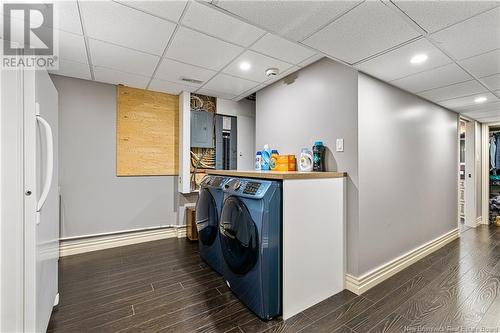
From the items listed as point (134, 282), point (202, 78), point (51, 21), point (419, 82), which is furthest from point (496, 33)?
point (134, 282)

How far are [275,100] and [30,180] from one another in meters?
2.64

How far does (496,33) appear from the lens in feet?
5.14

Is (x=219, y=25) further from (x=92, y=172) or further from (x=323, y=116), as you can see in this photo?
(x=92, y=172)

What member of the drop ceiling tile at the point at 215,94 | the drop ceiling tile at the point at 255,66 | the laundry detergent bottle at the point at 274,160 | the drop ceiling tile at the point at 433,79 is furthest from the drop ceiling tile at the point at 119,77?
the drop ceiling tile at the point at 433,79

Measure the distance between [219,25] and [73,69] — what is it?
2.10m

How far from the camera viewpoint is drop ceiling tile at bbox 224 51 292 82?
93.7 inches

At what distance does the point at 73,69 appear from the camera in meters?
2.75

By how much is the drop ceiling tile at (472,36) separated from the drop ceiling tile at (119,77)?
3117mm

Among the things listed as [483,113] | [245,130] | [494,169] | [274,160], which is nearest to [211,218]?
[274,160]

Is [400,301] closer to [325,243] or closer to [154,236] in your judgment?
[325,243]

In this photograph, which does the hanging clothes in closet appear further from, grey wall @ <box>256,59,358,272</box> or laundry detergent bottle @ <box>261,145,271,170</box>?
laundry detergent bottle @ <box>261,145,271,170</box>

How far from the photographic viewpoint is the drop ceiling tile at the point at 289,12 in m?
1.38

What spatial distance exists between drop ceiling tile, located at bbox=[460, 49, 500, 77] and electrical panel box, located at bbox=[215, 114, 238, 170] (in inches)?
123

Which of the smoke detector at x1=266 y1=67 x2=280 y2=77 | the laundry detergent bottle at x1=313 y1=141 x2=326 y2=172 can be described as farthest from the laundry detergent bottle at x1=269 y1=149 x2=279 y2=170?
the smoke detector at x1=266 y1=67 x2=280 y2=77
